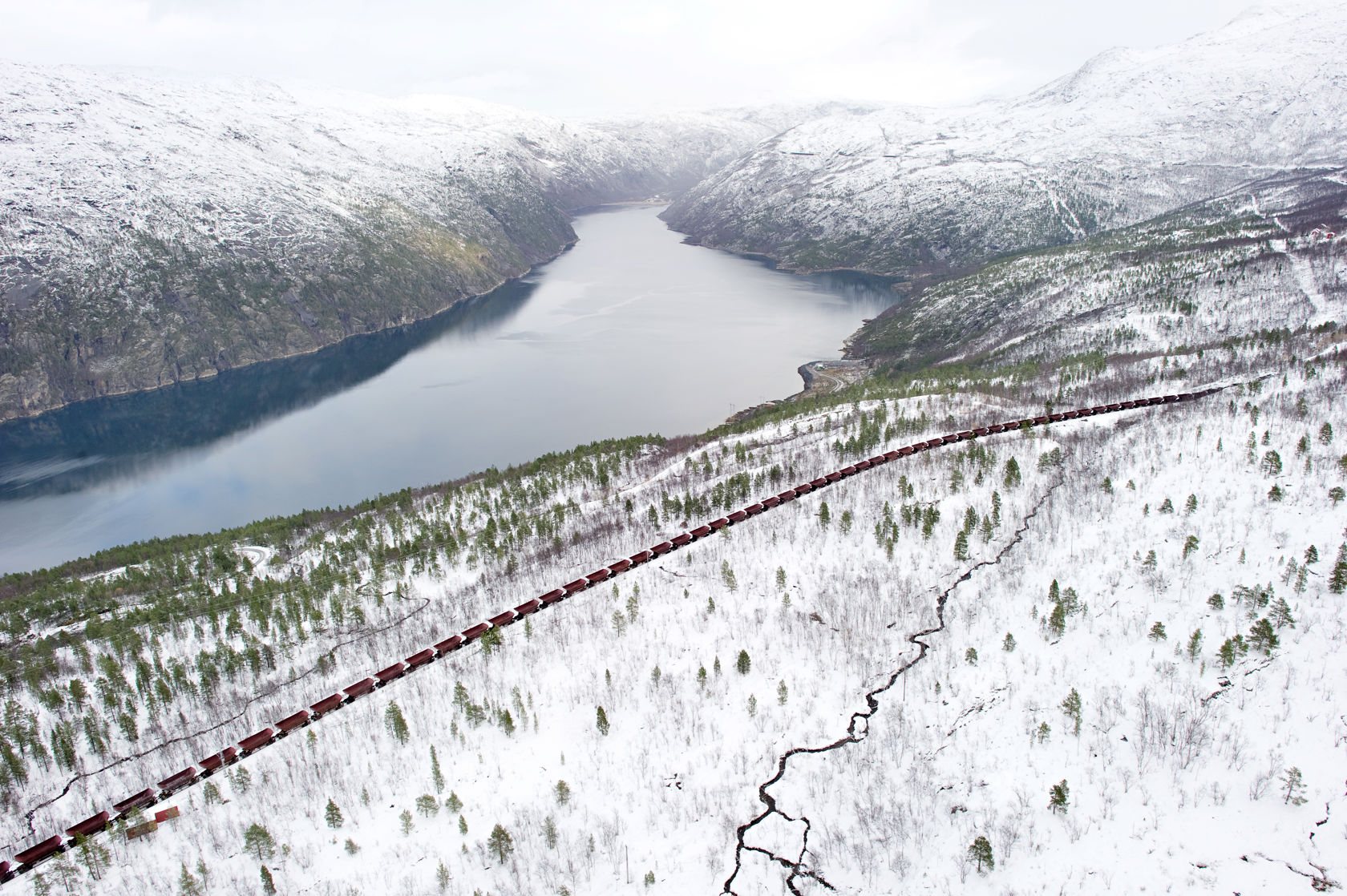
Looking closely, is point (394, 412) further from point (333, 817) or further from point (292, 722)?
point (333, 817)

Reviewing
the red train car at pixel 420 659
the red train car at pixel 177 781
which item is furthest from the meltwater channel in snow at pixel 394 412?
the red train car at pixel 177 781

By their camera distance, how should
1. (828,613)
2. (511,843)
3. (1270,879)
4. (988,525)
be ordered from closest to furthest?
(1270,879) < (511,843) < (828,613) < (988,525)

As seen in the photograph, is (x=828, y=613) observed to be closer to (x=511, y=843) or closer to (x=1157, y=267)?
(x=511, y=843)

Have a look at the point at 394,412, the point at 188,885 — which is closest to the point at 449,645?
the point at 188,885

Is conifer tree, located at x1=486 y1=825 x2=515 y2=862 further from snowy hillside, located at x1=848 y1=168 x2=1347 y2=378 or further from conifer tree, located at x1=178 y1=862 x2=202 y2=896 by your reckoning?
snowy hillside, located at x1=848 y1=168 x2=1347 y2=378

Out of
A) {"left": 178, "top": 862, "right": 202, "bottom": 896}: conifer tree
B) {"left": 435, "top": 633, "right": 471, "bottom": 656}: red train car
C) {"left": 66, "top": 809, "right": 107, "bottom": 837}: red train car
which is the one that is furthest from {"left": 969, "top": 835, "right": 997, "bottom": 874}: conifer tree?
{"left": 66, "top": 809, "right": 107, "bottom": 837}: red train car

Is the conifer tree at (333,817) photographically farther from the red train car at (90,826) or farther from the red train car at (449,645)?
the red train car at (449,645)

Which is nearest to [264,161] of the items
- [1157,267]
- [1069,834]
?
[1157,267]
